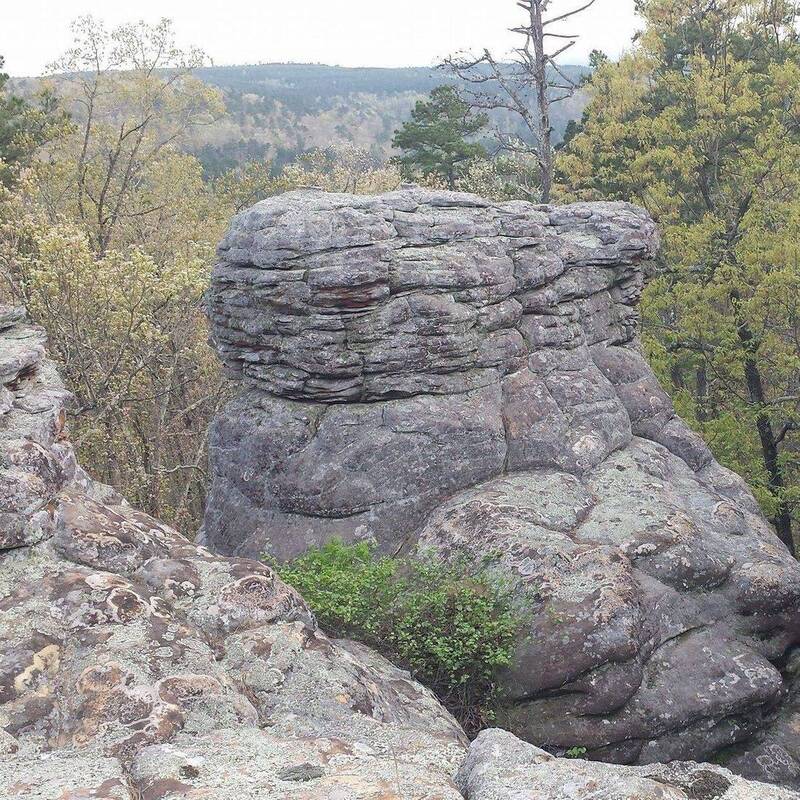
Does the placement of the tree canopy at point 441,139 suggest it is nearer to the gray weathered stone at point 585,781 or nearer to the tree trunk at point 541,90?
the tree trunk at point 541,90

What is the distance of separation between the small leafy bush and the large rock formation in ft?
1.26

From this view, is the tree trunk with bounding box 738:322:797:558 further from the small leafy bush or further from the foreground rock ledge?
the foreground rock ledge

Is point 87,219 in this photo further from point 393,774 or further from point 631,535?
point 393,774

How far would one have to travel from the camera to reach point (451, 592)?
464 inches

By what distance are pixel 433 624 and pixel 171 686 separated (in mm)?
5575

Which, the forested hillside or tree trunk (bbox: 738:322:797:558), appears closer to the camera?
tree trunk (bbox: 738:322:797:558)

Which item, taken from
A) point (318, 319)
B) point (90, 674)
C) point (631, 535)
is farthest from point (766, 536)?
point (90, 674)

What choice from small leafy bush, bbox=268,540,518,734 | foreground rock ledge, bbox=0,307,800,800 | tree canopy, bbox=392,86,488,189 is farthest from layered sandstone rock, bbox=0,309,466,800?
tree canopy, bbox=392,86,488,189

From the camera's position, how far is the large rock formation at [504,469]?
38.8 ft

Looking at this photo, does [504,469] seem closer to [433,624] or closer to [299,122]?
[433,624]

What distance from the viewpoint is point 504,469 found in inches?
574

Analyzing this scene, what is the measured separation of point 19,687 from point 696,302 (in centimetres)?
2241

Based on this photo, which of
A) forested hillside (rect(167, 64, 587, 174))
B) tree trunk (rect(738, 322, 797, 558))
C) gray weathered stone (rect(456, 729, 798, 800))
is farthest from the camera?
forested hillside (rect(167, 64, 587, 174))

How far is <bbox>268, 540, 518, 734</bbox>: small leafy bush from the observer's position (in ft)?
37.0
